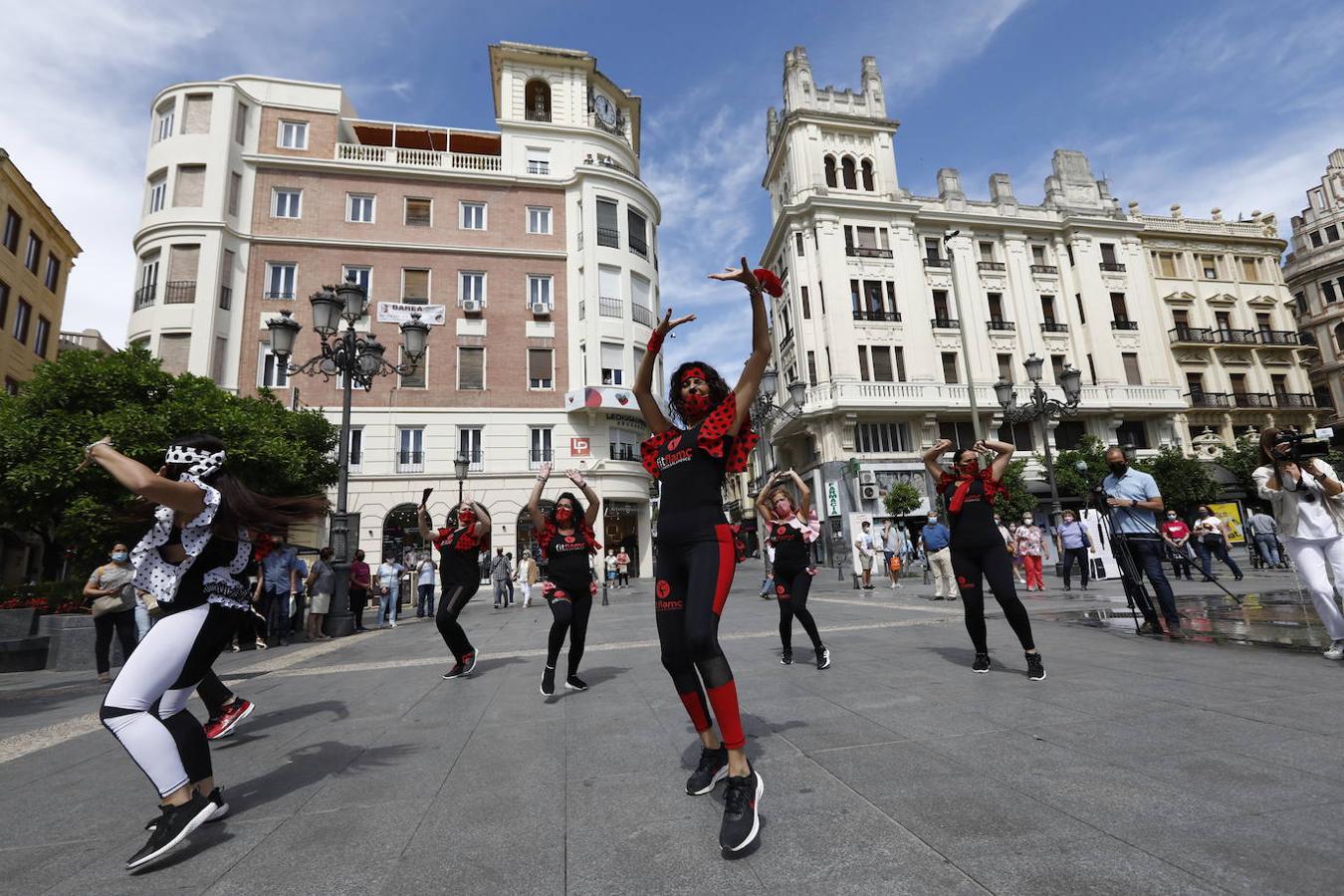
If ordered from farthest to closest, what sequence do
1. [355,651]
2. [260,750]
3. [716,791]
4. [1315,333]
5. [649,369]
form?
[1315,333]
[355,651]
[260,750]
[649,369]
[716,791]

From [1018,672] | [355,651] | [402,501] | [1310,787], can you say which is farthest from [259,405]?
[1310,787]

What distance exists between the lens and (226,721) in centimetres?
430

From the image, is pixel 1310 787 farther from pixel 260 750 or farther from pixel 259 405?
pixel 259 405

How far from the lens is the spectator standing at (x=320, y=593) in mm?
11859

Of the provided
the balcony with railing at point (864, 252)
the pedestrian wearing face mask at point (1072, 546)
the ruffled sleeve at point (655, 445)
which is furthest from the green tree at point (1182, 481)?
the ruffled sleeve at point (655, 445)

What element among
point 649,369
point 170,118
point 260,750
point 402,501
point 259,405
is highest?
point 170,118

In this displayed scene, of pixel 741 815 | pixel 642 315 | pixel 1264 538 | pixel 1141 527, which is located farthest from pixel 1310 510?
pixel 642 315

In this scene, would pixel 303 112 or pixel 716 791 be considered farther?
pixel 303 112

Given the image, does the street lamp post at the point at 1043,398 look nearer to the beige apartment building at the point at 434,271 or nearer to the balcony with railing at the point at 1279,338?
the beige apartment building at the point at 434,271

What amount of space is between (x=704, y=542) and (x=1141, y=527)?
19.4 feet

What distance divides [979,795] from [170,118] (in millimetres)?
37329

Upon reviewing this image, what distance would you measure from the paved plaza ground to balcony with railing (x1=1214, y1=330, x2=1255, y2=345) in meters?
41.6

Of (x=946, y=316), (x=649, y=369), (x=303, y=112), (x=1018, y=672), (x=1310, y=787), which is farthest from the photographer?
(x=946, y=316)

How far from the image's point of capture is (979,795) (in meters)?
2.53
